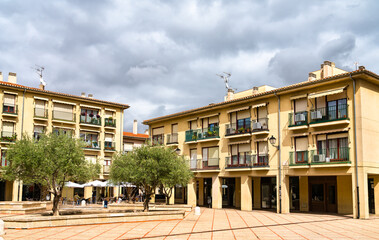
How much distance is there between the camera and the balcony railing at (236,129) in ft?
121

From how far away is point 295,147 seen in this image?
3272 centimetres

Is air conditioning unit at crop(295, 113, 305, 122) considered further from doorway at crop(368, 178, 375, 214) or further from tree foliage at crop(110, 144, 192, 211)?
tree foliage at crop(110, 144, 192, 211)

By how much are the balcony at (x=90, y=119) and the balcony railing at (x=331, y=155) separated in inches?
1170

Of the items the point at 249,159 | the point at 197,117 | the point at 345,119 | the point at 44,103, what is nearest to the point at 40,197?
the point at 44,103

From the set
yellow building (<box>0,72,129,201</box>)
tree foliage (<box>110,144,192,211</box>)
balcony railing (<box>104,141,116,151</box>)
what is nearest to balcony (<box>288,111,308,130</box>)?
tree foliage (<box>110,144,192,211</box>)

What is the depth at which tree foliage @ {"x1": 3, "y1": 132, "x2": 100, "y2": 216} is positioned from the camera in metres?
24.2

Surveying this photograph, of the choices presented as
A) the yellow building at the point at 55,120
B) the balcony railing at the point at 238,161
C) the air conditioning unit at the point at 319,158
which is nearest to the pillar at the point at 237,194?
the balcony railing at the point at 238,161

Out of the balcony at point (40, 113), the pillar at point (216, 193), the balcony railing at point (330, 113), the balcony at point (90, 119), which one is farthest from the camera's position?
the balcony at point (90, 119)

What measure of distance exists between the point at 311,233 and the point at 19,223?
14521 mm

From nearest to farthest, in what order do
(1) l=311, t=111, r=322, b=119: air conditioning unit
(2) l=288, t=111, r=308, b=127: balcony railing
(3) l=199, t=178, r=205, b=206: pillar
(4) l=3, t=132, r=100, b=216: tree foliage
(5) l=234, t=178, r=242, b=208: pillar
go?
(4) l=3, t=132, r=100, b=216: tree foliage → (1) l=311, t=111, r=322, b=119: air conditioning unit → (2) l=288, t=111, r=308, b=127: balcony railing → (5) l=234, t=178, r=242, b=208: pillar → (3) l=199, t=178, r=205, b=206: pillar

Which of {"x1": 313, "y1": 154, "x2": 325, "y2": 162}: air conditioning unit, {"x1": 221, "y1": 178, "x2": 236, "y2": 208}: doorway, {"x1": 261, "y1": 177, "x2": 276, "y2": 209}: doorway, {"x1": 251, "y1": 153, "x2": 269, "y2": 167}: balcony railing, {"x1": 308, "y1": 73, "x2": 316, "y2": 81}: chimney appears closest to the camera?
{"x1": 313, "y1": 154, "x2": 325, "y2": 162}: air conditioning unit

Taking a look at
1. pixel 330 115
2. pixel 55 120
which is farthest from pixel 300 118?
pixel 55 120

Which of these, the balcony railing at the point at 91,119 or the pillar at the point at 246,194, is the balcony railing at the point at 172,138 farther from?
the pillar at the point at 246,194

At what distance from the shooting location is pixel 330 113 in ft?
99.1
